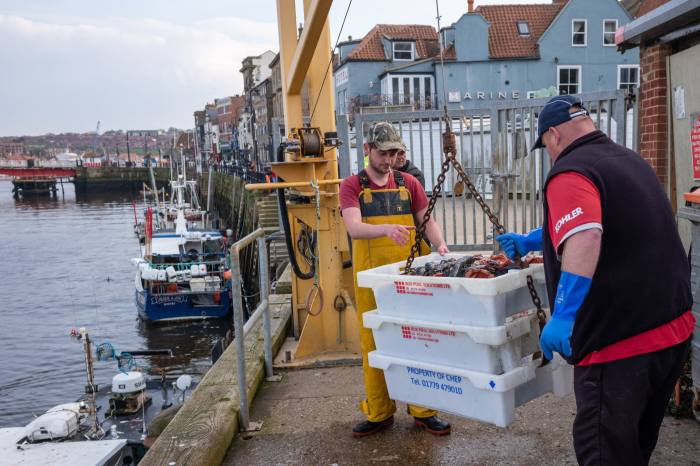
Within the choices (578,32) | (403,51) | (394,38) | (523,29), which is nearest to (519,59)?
(523,29)

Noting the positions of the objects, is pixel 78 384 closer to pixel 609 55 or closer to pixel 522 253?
pixel 522 253

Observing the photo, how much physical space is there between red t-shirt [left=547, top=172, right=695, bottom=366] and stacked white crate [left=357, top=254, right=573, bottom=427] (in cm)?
44

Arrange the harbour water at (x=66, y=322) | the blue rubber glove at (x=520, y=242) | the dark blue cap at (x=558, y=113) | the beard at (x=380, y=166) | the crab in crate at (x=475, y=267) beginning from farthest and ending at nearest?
1. the harbour water at (x=66, y=322)
2. the beard at (x=380, y=166)
3. the blue rubber glove at (x=520, y=242)
4. the crab in crate at (x=475, y=267)
5. the dark blue cap at (x=558, y=113)

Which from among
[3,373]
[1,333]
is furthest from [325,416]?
[1,333]

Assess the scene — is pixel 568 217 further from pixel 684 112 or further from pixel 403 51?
pixel 403 51

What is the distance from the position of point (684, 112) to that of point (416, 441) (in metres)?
2.83

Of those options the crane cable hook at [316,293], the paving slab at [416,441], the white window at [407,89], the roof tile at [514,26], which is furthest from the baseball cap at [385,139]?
the roof tile at [514,26]

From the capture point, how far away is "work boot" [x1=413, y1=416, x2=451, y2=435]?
3719 millimetres

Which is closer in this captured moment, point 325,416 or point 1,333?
point 325,416

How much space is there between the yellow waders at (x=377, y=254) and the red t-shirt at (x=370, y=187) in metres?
0.04

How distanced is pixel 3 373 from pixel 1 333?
4.99m

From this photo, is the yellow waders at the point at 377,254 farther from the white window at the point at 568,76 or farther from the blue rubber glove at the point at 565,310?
the white window at the point at 568,76

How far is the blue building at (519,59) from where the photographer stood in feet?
101

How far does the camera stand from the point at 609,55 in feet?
101
